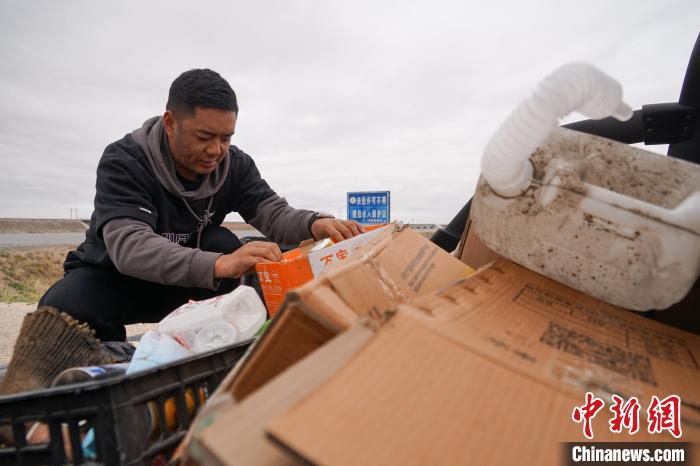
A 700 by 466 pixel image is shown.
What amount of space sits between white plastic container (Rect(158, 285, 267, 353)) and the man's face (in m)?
1.01

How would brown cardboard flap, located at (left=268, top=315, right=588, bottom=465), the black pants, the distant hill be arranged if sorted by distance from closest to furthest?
brown cardboard flap, located at (left=268, top=315, right=588, bottom=465), the black pants, the distant hill

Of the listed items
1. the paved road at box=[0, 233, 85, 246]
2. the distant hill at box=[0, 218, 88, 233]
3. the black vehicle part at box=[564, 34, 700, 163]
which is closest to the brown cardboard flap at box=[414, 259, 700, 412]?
the black vehicle part at box=[564, 34, 700, 163]

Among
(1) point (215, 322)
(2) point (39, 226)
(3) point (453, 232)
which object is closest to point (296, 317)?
(1) point (215, 322)

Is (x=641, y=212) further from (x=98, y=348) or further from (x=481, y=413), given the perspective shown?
(x=98, y=348)

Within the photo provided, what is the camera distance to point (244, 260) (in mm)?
1691

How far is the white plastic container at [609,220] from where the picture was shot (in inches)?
36.2

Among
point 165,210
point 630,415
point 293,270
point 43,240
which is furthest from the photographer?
point 43,240

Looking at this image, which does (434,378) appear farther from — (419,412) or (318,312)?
(318,312)

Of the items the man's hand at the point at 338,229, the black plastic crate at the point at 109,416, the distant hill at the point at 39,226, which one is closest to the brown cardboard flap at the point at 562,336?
the black plastic crate at the point at 109,416

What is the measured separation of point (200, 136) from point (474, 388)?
1887mm

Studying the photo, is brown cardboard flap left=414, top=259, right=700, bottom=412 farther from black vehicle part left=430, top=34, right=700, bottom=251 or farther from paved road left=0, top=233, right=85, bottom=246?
paved road left=0, top=233, right=85, bottom=246

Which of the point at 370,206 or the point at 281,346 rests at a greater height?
the point at 281,346

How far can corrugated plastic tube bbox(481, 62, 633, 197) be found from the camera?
0.89 m

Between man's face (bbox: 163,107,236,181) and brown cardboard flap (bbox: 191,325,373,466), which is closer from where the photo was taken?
brown cardboard flap (bbox: 191,325,373,466)
